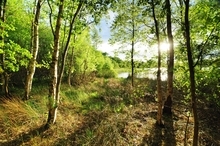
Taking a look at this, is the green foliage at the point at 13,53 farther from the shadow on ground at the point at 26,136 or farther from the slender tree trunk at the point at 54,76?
the shadow on ground at the point at 26,136

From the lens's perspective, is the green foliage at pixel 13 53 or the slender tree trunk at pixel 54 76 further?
the green foliage at pixel 13 53

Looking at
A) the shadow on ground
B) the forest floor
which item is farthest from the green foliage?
the shadow on ground

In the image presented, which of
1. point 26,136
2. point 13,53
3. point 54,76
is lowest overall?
point 26,136

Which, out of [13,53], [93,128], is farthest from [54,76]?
[93,128]

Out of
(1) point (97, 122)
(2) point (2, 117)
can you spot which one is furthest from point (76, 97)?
(2) point (2, 117)

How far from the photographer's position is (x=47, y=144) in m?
7.07

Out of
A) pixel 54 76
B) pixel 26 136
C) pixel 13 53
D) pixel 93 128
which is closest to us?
pixel 26 136

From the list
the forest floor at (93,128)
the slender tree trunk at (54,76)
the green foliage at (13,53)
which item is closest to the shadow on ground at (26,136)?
Answer: the forest floor at (93,128)

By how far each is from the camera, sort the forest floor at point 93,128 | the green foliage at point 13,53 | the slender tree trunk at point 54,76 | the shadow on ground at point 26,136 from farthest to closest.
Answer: the green foliage at point 13,53 < the slender tree trunk at point 54,76 < the forest floor at point 93,128 < the shadow on ground at point 26,136

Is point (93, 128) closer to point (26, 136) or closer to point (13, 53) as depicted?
point (26, 136)

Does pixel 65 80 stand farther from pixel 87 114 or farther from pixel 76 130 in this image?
pixel 76 130

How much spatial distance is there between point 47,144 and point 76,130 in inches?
62.2

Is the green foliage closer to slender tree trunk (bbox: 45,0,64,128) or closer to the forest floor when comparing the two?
the forest floor

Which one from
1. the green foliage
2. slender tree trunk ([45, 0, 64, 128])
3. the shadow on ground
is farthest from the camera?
the green foliage
